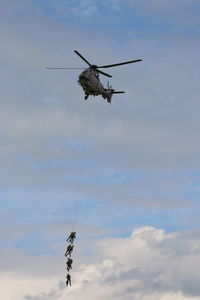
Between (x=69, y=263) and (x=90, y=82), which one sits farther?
(x=90, y=82)

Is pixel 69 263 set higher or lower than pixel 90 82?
lower

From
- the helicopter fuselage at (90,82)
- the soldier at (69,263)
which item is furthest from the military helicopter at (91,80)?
the soldier at (69,263)

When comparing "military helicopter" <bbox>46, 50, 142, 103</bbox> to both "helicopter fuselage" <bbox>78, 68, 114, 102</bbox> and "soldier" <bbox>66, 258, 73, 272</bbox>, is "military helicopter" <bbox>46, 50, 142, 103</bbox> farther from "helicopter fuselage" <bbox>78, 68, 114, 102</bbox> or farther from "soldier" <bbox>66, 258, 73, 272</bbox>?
"soldier" <bbox>66, 258, 73, 272</bbox>

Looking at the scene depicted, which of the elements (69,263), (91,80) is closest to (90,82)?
(91,80)

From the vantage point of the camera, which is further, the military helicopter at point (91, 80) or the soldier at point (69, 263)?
the military helicopter at point (91, 80)

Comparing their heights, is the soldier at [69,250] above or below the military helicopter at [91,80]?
below

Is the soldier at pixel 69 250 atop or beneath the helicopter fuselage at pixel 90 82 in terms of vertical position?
beneath

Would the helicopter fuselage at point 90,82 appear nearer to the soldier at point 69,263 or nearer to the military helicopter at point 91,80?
the military helicopter at point 91,80

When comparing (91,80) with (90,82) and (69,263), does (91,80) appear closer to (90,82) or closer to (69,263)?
(90,82)

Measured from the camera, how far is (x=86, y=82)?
68625 mm

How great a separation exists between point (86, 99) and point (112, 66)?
17.7 feet

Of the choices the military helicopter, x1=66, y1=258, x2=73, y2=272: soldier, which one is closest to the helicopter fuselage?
the military helicopter

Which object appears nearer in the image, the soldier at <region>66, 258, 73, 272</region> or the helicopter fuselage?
the soldier at <region>66, 258, 73, 272</region>

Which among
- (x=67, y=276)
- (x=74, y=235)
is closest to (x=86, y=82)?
(x=74, y=235)
